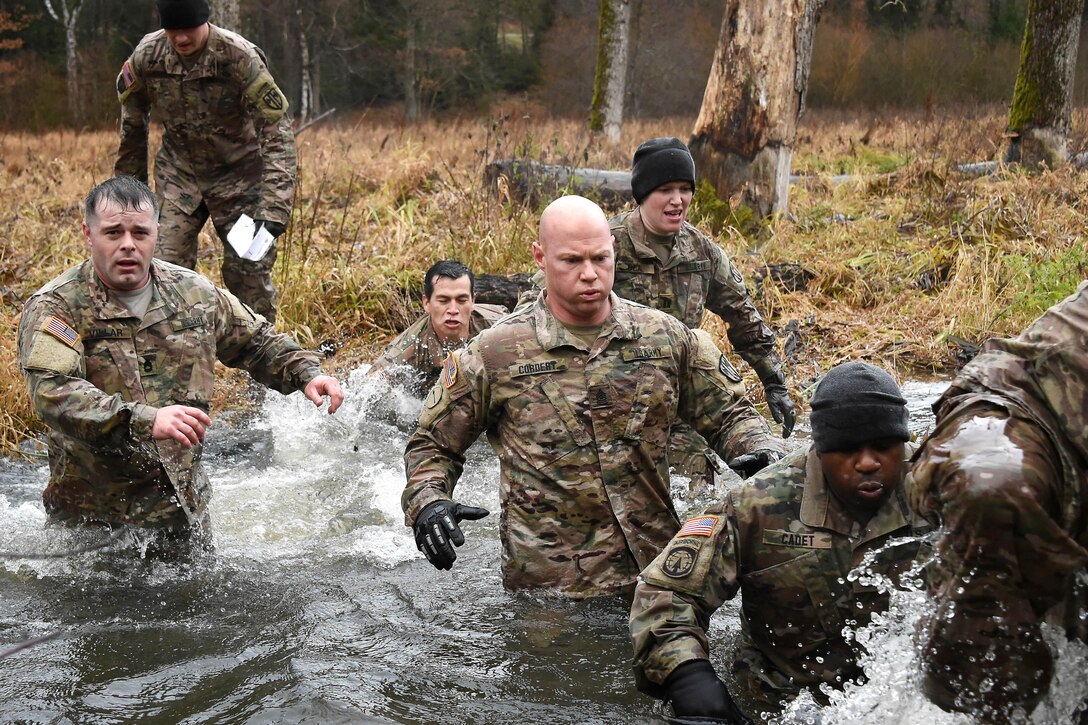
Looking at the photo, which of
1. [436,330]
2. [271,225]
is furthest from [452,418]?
[271,225]

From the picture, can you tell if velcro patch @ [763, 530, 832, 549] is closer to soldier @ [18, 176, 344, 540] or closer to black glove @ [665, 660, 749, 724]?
black glove @ [665, 660, 749, 724]

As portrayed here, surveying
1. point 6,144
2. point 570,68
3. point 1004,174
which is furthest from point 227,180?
point 570,68

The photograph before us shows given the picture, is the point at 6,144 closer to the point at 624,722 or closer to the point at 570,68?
the point at 624,722

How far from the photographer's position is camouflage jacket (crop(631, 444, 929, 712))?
315cm

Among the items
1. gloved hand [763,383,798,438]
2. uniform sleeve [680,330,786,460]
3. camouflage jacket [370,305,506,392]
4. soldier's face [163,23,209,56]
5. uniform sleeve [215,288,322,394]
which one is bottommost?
camouflage jacket [370,305,506,392]

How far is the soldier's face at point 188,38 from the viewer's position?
6.82m

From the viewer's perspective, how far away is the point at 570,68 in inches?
1473

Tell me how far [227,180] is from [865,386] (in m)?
5.18

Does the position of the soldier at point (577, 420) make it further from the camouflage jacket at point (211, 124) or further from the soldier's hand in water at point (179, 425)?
the camouflage jacket at point (211, 124)

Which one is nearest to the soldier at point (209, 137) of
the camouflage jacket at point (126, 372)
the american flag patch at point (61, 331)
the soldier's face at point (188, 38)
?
the soldier's face at point (188, 38)

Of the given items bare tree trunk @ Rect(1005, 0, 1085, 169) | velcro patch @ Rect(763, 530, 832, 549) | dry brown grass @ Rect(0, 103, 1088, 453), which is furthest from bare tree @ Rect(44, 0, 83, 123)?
velcro patch @ Rect(763, 530, 832, 549)

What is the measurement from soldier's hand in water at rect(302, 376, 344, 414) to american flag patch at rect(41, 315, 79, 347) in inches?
36.2

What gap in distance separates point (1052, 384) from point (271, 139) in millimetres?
5655

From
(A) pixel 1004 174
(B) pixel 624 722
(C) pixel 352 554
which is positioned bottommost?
(C) pixel 352 554
